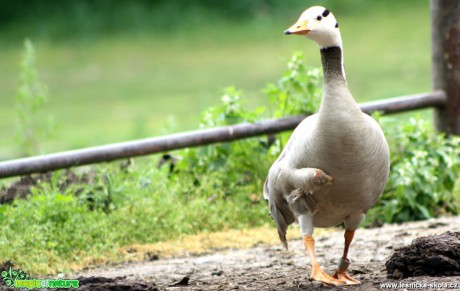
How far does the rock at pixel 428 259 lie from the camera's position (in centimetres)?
433

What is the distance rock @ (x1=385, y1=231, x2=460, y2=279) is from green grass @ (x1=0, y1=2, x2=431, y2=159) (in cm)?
721

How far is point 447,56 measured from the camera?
23.5 ft

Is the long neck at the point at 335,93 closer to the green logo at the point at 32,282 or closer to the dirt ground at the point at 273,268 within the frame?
the dirt ground at the point at 273,268

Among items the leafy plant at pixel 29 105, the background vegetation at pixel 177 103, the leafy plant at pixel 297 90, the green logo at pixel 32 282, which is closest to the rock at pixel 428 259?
the green logo at pixel 32 282

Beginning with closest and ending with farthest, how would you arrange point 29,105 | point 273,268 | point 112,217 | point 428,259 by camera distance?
point 428,259 < point 273,268 < point 112,217 < point 29,105

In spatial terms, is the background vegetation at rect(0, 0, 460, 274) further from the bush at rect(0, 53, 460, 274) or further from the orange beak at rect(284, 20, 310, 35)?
the orange beak at rect(284, 20, 310, 35)

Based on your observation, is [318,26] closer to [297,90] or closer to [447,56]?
[297,90]

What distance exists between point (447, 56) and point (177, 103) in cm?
751

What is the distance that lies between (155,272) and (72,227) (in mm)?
765

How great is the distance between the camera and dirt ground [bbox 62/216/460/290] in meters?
4.29

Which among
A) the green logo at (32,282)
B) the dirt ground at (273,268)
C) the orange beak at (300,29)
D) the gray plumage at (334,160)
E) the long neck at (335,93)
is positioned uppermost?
the orange beak at (300,29)

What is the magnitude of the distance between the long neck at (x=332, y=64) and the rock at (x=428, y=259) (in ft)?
2.92

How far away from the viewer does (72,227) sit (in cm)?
576

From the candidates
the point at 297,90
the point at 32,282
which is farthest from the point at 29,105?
the point at 32,282
